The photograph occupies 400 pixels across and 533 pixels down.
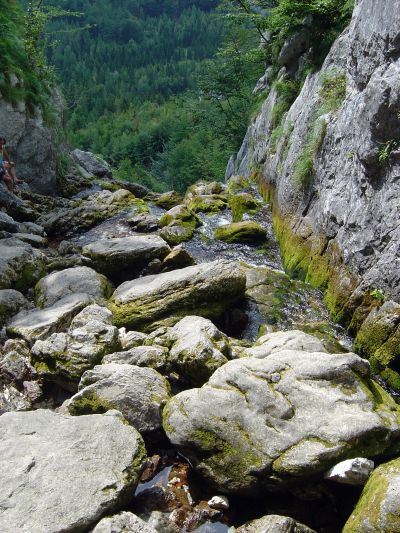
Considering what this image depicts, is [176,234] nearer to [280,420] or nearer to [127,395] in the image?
[127,395]

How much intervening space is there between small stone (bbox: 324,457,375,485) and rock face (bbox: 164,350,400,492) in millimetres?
114

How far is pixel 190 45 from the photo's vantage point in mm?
172125

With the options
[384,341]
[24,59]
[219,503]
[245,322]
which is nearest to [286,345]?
[384,341]

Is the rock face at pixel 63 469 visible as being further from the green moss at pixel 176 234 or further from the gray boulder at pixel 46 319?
the green moss at pixel 176 234

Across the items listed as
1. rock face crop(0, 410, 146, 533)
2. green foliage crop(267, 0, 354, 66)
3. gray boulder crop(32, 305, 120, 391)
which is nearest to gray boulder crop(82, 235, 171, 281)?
gray boulder crop(32, 305, 120, 391)

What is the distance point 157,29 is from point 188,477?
202 m

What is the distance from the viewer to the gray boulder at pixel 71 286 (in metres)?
10.7

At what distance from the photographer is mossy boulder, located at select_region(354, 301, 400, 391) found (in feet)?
27.5

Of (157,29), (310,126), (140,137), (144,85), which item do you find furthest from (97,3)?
(310,126)

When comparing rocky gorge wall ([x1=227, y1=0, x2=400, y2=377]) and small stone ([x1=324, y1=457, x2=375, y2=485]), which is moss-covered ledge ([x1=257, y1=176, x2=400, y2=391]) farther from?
small stone ([x1=324, y1=457, x2=375, y2=485])

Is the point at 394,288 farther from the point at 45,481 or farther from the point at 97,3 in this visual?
the point at 97,3

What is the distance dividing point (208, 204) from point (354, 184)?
10.3m

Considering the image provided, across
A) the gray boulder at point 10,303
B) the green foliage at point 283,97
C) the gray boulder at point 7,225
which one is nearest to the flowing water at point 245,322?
the gray boulder at point 7,225

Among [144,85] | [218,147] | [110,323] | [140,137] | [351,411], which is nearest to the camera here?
[351,411]
